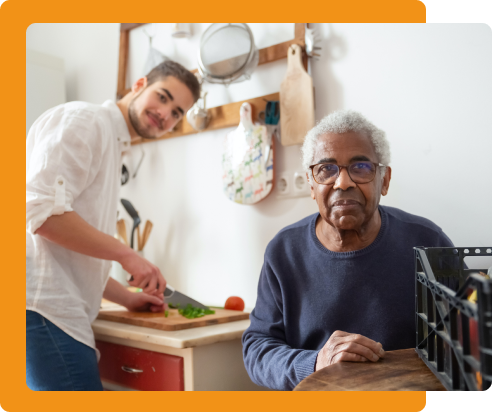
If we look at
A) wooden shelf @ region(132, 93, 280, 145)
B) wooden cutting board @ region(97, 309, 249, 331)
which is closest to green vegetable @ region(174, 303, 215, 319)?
wooden cutting board @ region(97, 309, 249, 331)

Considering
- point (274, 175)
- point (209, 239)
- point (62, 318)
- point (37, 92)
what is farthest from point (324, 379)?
point (37, 92)

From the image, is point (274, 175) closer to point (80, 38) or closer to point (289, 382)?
point (289, 382)

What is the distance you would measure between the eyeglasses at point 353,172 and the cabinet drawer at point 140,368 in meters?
0.58

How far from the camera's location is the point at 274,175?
4.69 ft

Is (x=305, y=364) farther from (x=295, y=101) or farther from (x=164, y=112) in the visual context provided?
(x=164, y=112)

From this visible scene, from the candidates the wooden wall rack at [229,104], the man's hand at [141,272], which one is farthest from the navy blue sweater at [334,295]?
the wooden wall rack at [229,104]

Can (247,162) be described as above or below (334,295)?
above

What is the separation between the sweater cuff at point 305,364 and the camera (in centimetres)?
75

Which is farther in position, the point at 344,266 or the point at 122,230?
the point at 122,230

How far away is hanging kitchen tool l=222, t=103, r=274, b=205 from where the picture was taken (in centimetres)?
141

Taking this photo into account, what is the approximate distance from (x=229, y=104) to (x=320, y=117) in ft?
1.16

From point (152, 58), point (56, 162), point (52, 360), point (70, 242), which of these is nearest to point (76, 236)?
point (70, 242)

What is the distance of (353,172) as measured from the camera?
2.87 feet

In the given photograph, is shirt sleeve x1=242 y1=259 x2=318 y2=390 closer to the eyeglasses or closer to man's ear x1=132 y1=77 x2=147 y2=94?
the eyeglasses
